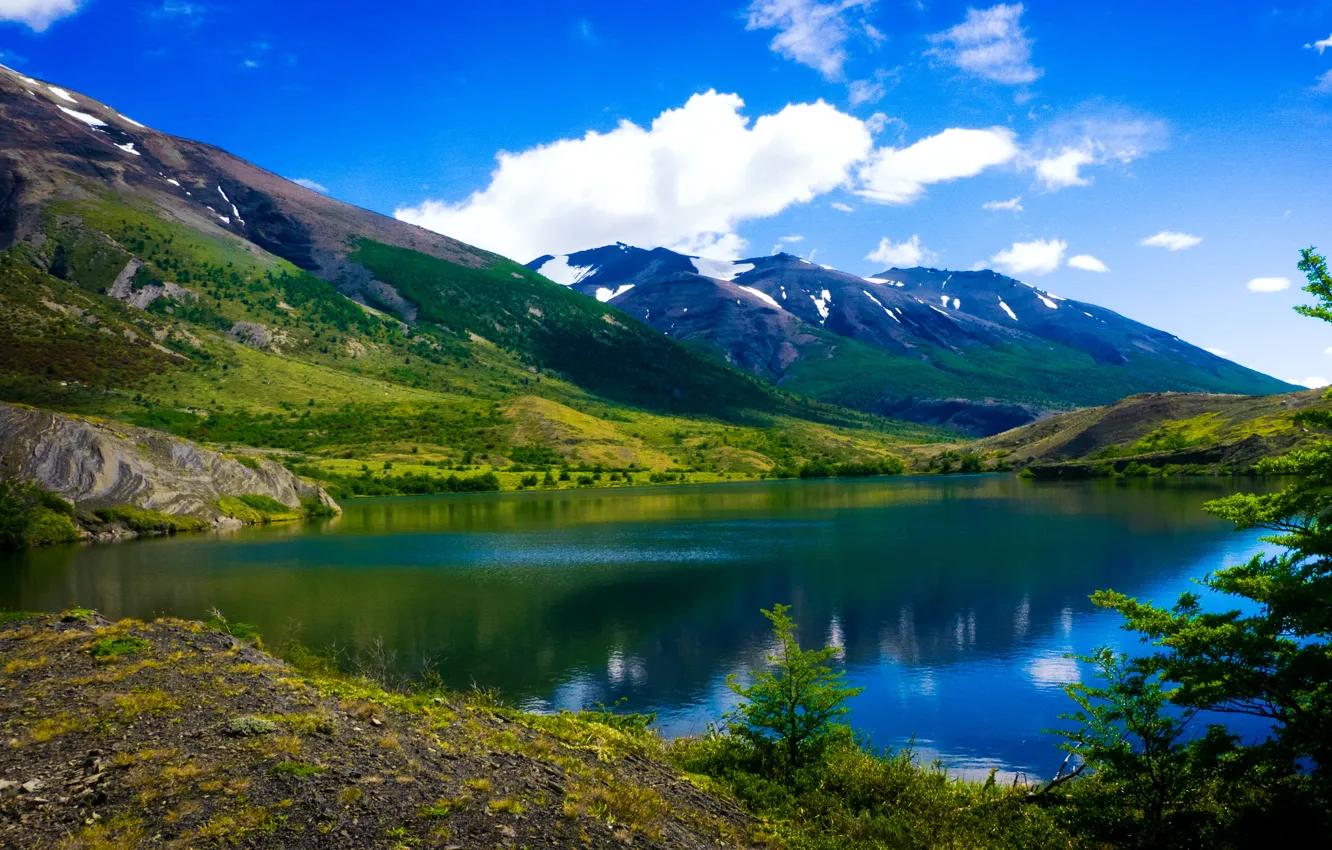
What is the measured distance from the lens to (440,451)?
185 meters

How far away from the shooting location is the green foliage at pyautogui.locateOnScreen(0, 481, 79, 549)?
230 ft

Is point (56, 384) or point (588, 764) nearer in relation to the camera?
point (588, 764)

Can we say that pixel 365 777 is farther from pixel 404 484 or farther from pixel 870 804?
pixel 404 484

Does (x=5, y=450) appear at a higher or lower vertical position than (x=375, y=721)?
higher

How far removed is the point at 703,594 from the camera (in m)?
49.2

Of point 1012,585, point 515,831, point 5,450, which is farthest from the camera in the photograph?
point 5,450

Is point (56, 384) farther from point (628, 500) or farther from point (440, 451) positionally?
point (628, 500)

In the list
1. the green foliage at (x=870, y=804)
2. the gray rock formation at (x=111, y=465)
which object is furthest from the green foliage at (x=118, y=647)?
the gray rock formation at (x=111, y=465)

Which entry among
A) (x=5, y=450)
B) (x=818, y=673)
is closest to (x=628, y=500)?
(x=5, y=450)

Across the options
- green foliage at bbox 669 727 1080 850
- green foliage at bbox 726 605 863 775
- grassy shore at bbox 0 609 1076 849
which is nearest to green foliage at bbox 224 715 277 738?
grassy shore at bbox 0 609 1076 849

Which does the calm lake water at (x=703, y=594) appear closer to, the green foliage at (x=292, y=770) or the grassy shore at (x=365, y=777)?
the grassy shore at (x=365, y=777)

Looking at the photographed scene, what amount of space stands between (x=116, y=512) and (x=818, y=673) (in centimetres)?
8591

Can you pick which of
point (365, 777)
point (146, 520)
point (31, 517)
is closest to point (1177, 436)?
point (146, 520)

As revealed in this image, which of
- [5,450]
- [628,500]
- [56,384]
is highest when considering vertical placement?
[56,384]
